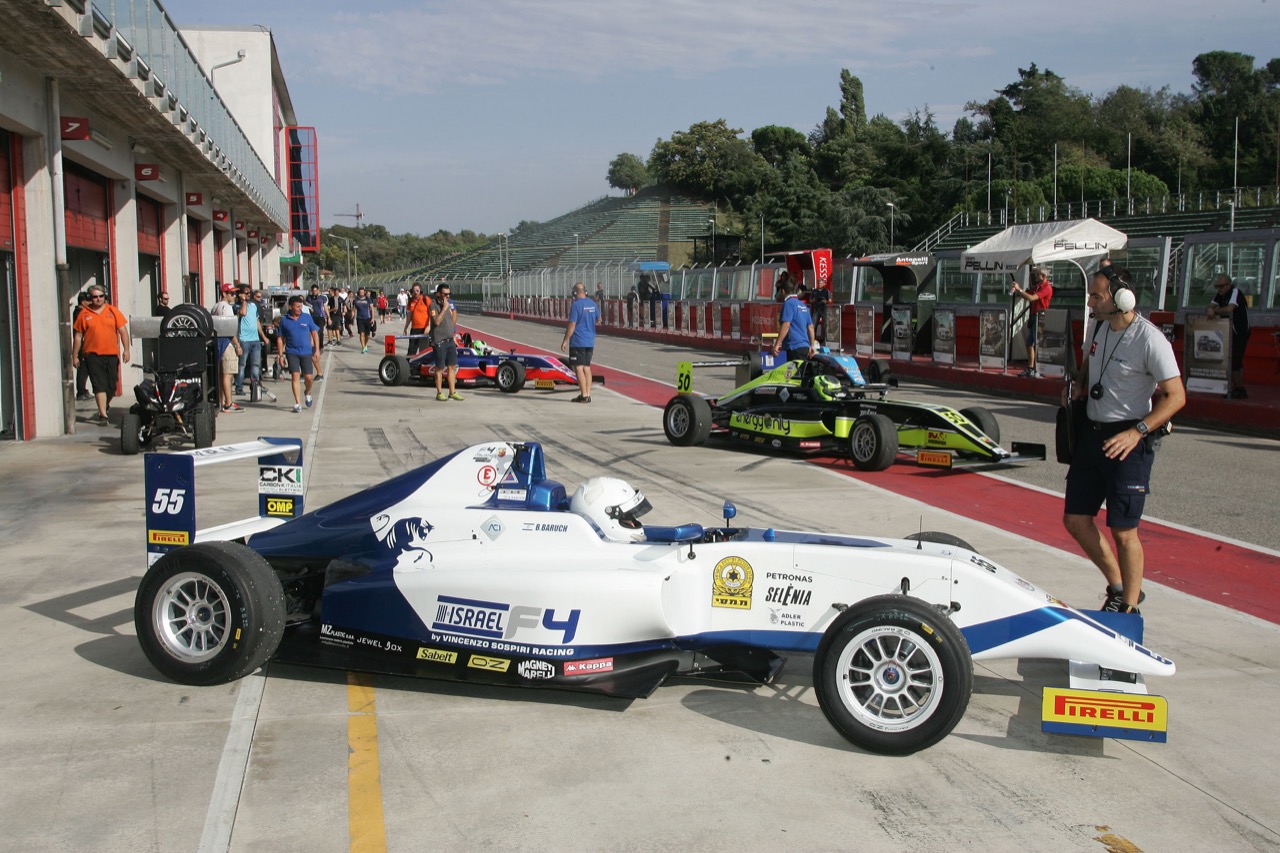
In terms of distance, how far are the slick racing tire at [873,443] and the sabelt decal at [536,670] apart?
273 inches

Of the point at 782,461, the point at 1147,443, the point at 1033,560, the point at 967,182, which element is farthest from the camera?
the point at 967,182

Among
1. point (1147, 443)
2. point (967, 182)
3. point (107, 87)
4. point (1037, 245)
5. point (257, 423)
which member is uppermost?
point (967, 182)

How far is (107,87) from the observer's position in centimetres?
1548

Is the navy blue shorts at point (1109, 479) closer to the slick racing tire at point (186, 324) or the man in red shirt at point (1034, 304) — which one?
the slick racing tire at point (186, 324)

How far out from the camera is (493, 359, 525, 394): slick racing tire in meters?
19.7

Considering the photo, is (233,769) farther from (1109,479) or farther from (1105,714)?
(1109,479)

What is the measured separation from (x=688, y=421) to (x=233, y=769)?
9157mm

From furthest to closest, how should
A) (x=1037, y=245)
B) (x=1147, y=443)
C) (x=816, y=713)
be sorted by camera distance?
(x=1037, y=245), (x=1147, y=443), (x=816, y=713)

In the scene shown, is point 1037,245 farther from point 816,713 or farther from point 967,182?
point 967,182

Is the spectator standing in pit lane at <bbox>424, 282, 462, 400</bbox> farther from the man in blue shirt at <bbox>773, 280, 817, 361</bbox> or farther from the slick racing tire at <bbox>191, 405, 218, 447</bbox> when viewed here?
the man in blue shirt at <bbox>773, 280, 817, 361</bbox>

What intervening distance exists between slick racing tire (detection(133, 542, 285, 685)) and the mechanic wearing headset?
4.16 meters

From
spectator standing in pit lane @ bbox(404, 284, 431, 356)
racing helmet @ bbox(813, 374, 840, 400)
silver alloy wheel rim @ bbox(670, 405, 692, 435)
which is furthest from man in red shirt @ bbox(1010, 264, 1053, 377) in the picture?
spectator standing in pit lane @ bbox(404, 284, 431, 356)

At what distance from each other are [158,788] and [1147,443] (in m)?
4.81

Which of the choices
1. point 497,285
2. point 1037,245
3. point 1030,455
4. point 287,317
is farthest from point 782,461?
point 497,285
